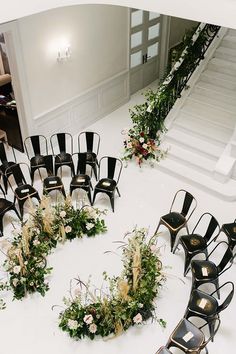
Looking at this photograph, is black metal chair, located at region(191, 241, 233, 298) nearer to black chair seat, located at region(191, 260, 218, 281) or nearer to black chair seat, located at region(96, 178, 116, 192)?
black chair seat, located at region(191, 260, 218, 281)

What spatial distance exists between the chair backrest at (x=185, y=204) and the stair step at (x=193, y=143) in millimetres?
995

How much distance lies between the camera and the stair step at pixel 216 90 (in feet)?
24.2

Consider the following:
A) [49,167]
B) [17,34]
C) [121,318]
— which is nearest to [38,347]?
[121,318]

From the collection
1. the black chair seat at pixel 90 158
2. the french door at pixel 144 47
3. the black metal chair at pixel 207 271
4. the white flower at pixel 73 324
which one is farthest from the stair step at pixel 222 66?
the white flower at pixel 73 324

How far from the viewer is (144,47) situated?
354 inches

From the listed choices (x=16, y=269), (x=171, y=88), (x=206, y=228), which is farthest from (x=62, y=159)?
(x=206, y=228)

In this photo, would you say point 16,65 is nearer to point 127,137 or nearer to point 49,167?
point 49,167

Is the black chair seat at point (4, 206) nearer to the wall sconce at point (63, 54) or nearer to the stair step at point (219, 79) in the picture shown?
the wall sconce at point (63, 54)

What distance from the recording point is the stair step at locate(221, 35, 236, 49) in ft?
25.9

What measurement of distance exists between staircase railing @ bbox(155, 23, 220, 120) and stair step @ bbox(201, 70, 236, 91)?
318mm

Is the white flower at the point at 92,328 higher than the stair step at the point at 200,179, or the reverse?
the white flower at the point at 92,328

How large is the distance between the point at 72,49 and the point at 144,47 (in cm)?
272

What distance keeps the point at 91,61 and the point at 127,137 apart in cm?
188

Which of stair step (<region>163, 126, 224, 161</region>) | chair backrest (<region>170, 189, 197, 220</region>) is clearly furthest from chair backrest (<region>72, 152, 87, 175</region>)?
stair step (<region>163, 126, 224, 161</region>)
